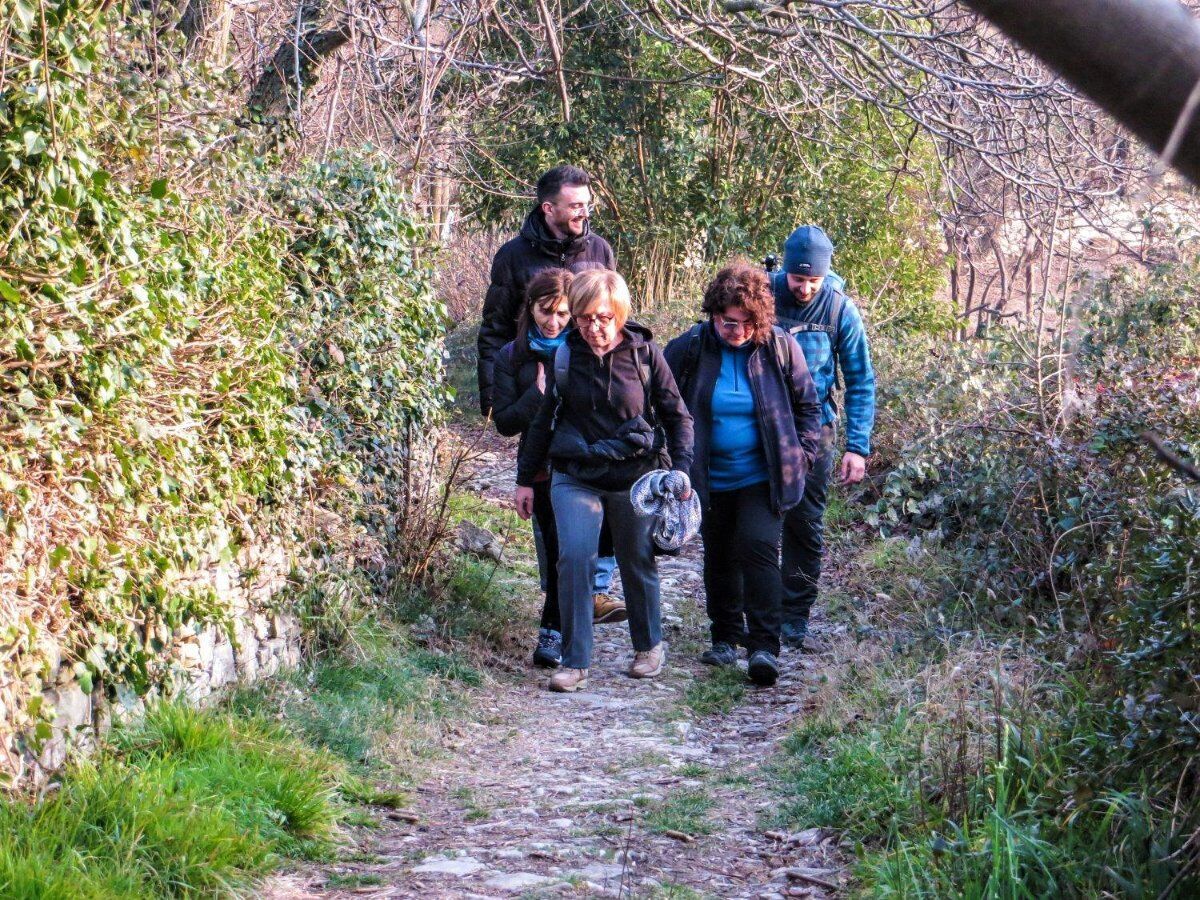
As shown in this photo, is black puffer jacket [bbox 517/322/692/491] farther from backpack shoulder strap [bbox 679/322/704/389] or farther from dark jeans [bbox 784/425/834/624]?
dark jeans [bbox 784/425/834/624]

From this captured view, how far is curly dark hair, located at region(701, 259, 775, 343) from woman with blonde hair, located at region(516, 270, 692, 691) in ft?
1.42

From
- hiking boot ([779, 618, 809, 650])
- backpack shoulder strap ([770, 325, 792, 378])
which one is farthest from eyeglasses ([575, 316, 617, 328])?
hiking boot ([779, 618, 809, 650])

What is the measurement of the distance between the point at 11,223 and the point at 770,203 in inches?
577

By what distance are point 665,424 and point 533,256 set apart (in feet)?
4.42

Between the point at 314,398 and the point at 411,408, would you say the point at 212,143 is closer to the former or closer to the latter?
the point at 314,398

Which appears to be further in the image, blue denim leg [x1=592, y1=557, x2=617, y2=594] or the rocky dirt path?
blue denim leg [x1=592, y1=557, x2=617, y2=594]

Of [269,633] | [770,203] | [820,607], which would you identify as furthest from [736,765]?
[770,203]

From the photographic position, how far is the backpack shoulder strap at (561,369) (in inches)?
261

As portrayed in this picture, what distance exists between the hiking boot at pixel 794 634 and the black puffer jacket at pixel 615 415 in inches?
57.9

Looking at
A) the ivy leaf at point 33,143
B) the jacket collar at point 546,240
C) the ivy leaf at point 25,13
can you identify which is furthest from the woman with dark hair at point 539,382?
the ivy leaf at point 25,13

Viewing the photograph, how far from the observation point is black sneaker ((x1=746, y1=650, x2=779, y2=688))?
670 centimetres

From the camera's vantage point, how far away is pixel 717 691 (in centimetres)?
667

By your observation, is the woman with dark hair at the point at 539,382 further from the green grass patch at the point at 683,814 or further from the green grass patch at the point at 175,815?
the green grass patch at the point at 175,815

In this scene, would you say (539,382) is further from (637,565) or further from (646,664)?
(646,664)
